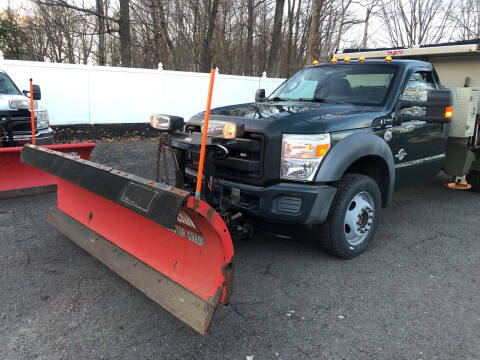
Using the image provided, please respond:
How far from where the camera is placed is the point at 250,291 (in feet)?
10.7

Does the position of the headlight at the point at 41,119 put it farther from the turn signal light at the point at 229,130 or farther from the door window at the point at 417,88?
the door window at the point at 417,88

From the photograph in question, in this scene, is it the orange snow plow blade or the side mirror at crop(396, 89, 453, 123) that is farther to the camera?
the side mirror at crop(396, 89, 453, 123)

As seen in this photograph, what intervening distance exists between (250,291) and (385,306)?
109 cm

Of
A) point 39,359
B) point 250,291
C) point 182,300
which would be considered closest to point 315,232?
point 250,291

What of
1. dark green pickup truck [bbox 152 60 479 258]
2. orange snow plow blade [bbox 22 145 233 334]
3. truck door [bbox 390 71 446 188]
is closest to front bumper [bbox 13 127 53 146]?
orange snow plow blade [bbox 22 145 233 334]

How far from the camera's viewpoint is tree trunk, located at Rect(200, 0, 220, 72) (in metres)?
19.0

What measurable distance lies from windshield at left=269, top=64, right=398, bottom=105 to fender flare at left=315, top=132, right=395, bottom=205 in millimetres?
637

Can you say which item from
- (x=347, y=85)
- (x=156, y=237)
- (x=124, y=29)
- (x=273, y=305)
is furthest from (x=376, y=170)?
(x=124, y=29)

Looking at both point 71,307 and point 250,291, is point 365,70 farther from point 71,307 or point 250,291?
point 71,307

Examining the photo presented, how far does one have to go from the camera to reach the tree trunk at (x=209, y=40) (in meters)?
19.0

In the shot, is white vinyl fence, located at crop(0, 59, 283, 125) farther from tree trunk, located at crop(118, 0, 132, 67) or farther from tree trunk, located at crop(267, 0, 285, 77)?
tree trunk, located at crop(267, 0, 285, 77)

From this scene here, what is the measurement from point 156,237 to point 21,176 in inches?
134

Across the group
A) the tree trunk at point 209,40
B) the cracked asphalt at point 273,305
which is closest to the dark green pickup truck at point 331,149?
the cracked asphalt at point 273,305

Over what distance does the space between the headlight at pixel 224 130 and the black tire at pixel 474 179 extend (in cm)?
524
